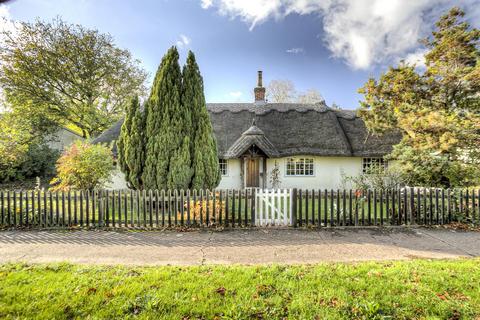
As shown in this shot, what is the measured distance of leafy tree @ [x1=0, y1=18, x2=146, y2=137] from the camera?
21141mm

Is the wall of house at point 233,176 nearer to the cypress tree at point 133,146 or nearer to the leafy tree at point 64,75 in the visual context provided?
the cypress tree at point 133,146

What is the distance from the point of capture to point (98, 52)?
23.4 m

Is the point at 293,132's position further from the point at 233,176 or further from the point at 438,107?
the point at 438,107

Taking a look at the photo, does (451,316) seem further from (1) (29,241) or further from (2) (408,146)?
(2) (408,146)

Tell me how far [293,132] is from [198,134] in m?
8.21

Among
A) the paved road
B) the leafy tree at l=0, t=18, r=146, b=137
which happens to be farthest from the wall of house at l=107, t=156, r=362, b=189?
the leafy tree at l=0, t=18, r=146, b=137

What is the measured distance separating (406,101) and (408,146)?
8.80 feet

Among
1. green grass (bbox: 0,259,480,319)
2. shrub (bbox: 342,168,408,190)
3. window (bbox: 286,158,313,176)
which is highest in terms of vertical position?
window (bbox: 286,158,313,176)

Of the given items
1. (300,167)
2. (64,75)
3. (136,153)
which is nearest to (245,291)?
(136,153)

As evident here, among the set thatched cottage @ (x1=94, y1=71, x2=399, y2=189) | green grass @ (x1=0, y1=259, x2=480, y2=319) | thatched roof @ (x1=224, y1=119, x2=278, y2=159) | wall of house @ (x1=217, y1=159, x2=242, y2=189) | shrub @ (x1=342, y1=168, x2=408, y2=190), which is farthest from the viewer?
wall of house @ (x1=217, y1=159, x2=242, y2=189)

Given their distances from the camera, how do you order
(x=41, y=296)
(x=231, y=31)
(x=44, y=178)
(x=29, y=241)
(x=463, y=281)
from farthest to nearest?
(x=44, y=178) → (x=231, y=31) → (x=29, y=241) → (x=463, y=281) → (x=41, y=296)

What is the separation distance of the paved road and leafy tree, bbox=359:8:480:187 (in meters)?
4.05

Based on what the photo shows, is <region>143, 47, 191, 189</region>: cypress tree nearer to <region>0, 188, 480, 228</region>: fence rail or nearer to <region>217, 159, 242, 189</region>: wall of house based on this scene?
<region>0, 188, 480, 228</region>: fence rail

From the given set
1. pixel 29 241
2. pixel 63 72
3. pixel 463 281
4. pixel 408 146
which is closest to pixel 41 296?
pixel 29 241
